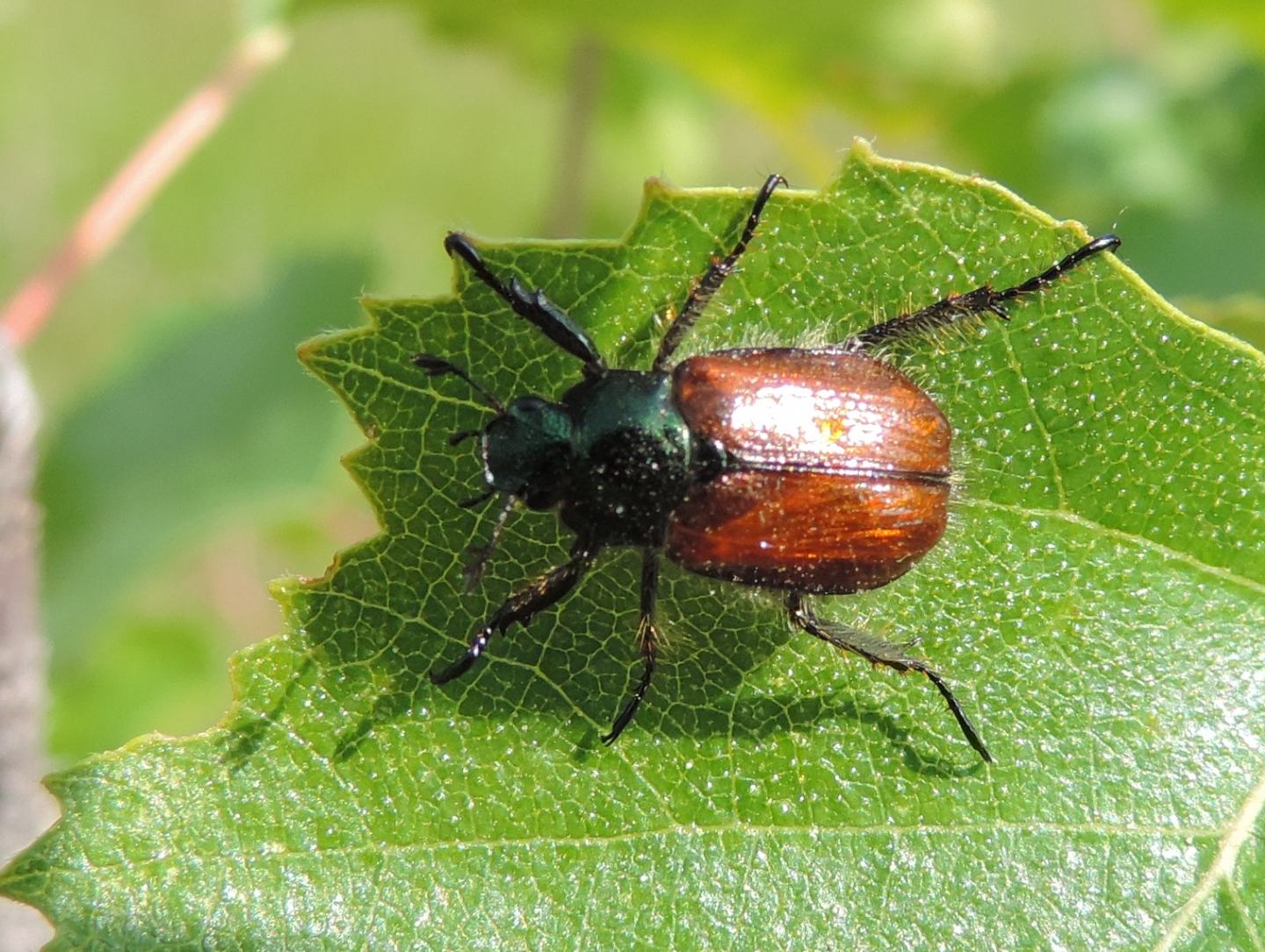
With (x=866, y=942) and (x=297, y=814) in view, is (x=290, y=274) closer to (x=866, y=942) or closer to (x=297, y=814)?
(x=297, y=814)

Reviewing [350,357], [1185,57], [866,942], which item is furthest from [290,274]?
[1185,57]

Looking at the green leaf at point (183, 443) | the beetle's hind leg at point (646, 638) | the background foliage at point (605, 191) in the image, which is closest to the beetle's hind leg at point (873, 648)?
the beetle's hind leg at point (646, 638)

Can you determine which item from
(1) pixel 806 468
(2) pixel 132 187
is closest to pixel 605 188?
(2) pixel 132 187

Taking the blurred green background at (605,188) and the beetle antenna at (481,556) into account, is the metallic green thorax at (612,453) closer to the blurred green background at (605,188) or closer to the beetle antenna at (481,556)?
the beetle antenna at (481,556)

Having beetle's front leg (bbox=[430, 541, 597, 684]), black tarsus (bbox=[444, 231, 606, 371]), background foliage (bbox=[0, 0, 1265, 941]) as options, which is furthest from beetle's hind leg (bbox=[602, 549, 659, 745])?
background foliage (bbox=[0, 0, 1265, 941])

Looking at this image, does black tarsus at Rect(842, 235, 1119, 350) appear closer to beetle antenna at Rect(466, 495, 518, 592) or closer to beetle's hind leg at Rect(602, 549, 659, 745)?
beetle's hind leg at Rect(602, 549, 659, 745)

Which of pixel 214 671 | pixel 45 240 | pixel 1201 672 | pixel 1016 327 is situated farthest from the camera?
pixel 45 240
